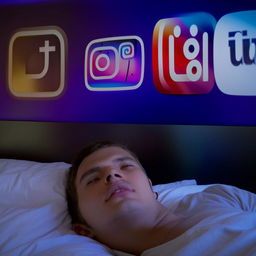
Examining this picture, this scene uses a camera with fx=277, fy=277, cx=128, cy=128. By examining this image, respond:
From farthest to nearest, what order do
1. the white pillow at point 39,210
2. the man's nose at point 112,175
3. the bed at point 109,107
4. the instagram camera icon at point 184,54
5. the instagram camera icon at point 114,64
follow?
the instagram camera icon at point 114,64 → the instagram camera icon at point 184,54 → the bed at point 109,107 → the man's nose at point 112,175 → the white pillow at point 39,210

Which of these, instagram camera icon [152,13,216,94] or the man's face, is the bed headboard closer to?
instagram camera icon [152,13,216,94]

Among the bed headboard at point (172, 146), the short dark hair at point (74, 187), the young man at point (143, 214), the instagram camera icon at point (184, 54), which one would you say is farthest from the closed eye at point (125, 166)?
the instagram camera icon at point (184, 54)

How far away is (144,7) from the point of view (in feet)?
4.92

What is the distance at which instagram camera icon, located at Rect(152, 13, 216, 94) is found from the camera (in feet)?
4.62

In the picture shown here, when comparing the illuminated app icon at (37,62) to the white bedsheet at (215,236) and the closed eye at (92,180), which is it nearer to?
the closed eye at (92,180)

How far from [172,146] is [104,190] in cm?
62

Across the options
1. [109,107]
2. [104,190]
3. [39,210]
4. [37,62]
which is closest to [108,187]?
[104,190]

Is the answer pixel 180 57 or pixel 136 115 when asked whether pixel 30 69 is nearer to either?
pixel 136 115

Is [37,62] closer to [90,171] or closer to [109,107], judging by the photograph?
[109,107]

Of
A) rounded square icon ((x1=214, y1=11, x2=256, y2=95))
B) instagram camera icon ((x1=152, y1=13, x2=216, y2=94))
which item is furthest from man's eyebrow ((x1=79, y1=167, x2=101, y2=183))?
rounded square icon ((x1=214, y1=11, x2=256, y2=95))

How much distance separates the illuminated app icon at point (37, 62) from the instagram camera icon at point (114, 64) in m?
0.18

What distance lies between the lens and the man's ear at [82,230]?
890 mm

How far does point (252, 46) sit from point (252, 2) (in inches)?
8.4

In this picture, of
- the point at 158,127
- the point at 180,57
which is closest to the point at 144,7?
the point at 180,57
